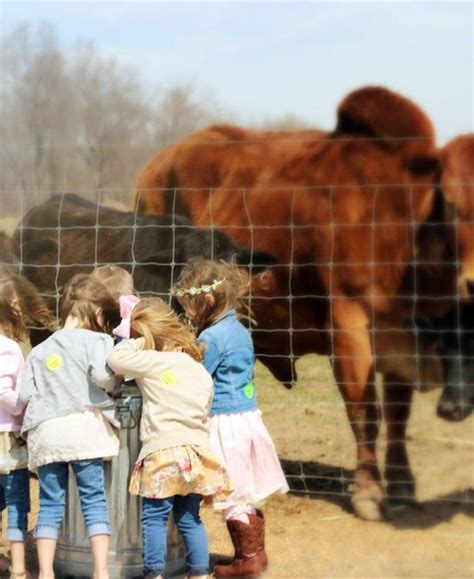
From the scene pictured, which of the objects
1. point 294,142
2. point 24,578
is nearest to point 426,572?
point 24,578

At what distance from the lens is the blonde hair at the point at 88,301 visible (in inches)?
174

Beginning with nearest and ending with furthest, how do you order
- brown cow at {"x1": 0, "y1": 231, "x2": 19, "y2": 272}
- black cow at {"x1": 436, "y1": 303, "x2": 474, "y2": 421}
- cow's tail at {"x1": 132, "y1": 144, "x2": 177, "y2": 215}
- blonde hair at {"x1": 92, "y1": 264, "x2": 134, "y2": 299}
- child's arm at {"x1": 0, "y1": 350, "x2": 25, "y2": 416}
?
child's arm at {"x1": 0, "y1": 350, "x2": 25, "y2": 416} < blonde hair at {"x1": 92, "y1": 264, "x2": 134, "y2": 299} < black cow at {"x1": 436, "y1": 303, "x2": 474, "y2": 421} < cow's tail at {"x1": 132, "y1": 144, "x2": 177, "y2": 215} < brown cow at {"x1": 0, "y1": 231, "x2": 19, "y2": 272}

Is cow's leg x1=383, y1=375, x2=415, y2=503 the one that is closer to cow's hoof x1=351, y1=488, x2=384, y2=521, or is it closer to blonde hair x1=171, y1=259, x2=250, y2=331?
cow's hoof x1=351, y1=488, x2=384, y2=521

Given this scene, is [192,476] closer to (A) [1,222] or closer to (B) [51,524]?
(B) [51,524]

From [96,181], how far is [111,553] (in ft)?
9.34

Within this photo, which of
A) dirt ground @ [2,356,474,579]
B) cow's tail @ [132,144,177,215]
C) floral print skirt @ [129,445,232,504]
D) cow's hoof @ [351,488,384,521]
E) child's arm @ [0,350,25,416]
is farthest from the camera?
cow's tail @ [132,144,177,215]

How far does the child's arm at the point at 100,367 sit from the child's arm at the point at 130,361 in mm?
51

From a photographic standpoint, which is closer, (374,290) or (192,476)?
(192,476)

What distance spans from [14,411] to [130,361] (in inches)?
21.5

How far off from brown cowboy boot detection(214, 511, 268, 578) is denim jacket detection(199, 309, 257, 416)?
46cm

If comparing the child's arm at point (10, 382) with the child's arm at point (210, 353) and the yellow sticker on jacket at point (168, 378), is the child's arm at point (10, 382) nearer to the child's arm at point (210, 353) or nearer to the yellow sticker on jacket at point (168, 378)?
the yellow sticker on jacket at point (168, 378)

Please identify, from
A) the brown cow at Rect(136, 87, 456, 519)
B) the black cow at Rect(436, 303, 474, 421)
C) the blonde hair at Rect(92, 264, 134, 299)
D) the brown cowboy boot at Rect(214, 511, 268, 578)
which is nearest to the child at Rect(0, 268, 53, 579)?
the blonde hair at Rect(92, 264, 134, 299)

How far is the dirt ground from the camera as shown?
483 centimetres

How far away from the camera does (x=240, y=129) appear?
6480mm
